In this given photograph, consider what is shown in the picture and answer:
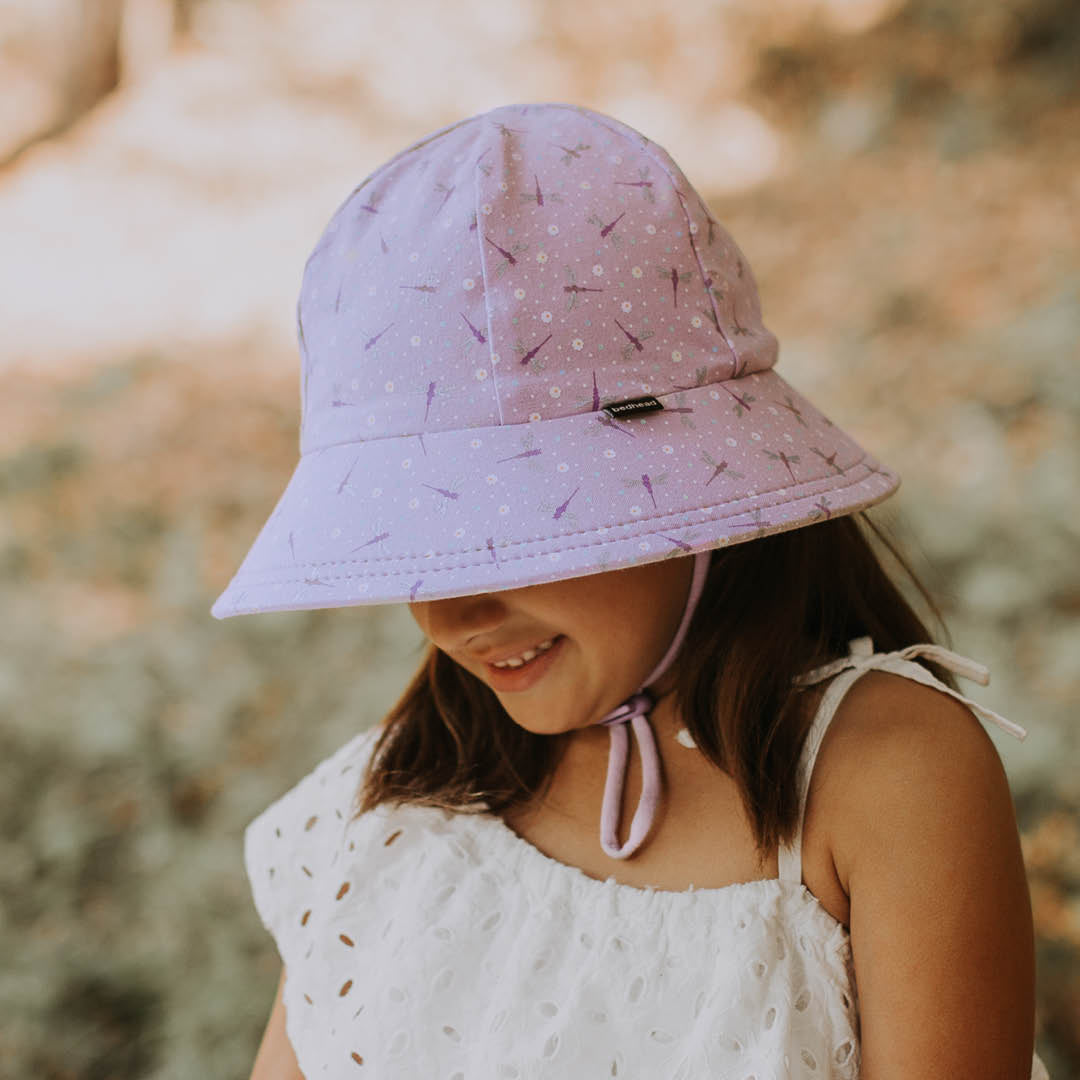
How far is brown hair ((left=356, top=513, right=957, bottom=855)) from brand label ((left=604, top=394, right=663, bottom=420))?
8.7 inches

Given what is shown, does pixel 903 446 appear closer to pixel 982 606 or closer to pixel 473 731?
pixel 982 606

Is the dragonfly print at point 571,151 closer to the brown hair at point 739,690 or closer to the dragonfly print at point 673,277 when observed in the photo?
the dragonfly print at point 673,277

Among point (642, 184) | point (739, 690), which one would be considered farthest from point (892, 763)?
point (642, 184)

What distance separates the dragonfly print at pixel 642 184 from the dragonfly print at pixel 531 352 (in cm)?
14

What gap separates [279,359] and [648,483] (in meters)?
2.26

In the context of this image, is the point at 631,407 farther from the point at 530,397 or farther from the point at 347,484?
the point at 347,484

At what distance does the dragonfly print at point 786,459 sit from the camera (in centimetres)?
84

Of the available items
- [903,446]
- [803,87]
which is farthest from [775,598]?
[803,87]

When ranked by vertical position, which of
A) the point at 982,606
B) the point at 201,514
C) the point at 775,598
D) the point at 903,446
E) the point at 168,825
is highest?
the point at 775,598

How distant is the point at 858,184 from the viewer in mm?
2902

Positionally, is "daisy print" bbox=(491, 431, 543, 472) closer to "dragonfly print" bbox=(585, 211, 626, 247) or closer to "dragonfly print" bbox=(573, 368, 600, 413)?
"dragonfly print" bbox=(573, 368, 600, 413)

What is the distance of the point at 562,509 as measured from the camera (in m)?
0.79

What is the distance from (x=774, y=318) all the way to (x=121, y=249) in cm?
180

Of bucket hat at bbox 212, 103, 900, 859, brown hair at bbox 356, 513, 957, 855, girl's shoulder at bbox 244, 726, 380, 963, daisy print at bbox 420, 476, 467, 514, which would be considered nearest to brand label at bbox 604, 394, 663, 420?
bucket hat at bbox 212, 103, 900, 859
